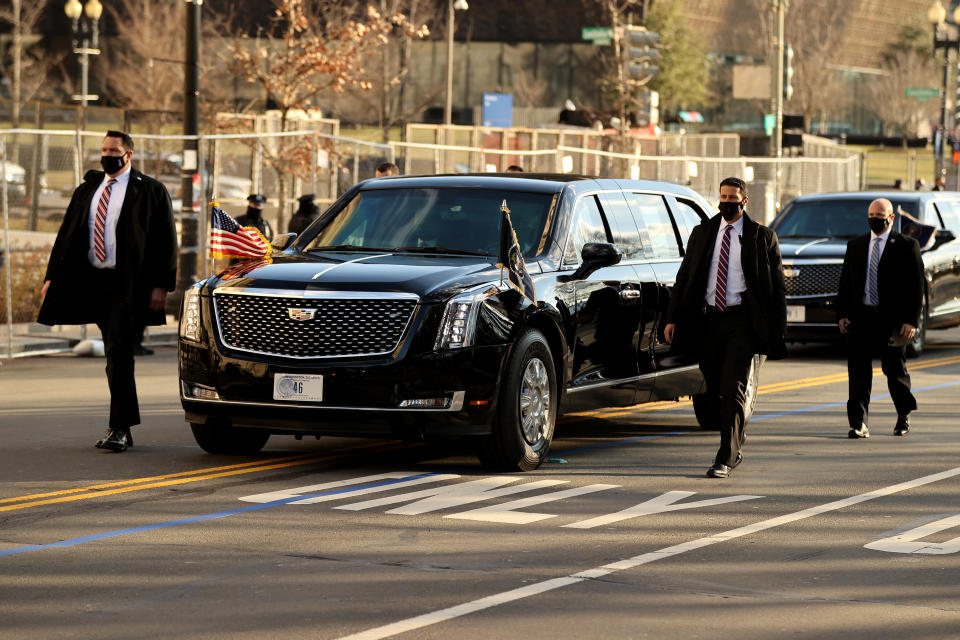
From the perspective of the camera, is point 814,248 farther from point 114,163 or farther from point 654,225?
point 114,163

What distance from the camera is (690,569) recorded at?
750 centimetres

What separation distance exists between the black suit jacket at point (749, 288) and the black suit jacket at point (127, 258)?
3.29 m

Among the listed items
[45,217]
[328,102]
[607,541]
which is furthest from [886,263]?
[328,102]

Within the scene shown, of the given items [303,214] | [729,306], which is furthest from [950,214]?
[729,306]

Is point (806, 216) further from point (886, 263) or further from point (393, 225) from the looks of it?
point (393, 225)

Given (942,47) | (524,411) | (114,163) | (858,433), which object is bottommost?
(858,433)

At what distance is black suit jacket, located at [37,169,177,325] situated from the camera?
1102 centimetres

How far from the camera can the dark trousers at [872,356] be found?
13.0 meters

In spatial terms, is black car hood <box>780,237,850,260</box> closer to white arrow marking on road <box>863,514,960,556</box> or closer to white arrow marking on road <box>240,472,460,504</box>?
white arrow marking on road <box>240,472,460,504</box>

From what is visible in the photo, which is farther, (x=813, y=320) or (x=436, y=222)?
(x=813, y=320)

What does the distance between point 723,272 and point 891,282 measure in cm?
294

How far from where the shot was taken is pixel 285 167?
97.3ft

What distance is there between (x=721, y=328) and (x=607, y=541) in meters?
2.83

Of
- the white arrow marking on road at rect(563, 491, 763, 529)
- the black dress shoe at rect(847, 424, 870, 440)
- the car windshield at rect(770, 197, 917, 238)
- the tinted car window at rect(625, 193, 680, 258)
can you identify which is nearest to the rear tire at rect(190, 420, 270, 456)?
the white arrow marking on road at rect(563, 491, 763, 529)
